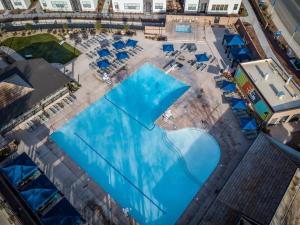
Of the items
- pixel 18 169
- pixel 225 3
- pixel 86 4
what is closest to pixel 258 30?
pixel 225 3

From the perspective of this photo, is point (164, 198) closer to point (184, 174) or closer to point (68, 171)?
point (184, 174)

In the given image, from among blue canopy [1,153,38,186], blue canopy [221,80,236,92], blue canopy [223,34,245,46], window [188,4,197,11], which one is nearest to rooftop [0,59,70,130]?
blue canopy [1,153,38,186]

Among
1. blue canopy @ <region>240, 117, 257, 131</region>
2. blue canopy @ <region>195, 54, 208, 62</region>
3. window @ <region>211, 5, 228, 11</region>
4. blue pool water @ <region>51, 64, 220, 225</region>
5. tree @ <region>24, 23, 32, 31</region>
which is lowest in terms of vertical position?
blue pool water @ <region>51, 64, 220, 225</region>

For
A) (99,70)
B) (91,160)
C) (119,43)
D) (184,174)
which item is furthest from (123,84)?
(184,174)

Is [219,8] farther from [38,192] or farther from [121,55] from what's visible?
[38,192]

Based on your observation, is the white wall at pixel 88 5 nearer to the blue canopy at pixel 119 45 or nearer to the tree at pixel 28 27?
the tree at pixel 28 27

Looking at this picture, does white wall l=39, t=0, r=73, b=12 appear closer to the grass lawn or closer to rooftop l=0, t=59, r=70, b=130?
the grass lawn

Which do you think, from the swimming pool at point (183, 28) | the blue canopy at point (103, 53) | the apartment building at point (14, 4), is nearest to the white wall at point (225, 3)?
the swimming pool at point (183, 28)
